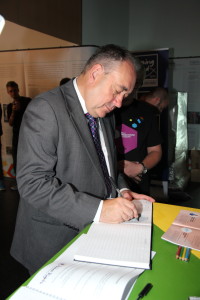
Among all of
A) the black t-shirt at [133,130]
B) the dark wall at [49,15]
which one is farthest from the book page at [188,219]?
the dark wall at [49,15]

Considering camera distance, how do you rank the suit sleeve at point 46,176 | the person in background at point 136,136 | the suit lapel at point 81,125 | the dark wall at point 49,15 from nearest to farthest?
the suit sleeve at point 46,176 → the suit lapel at point 81,125 → the person in background at point 136,136 → the dark wall at point 49,15

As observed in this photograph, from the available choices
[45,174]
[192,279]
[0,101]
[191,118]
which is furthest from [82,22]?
[192,279]

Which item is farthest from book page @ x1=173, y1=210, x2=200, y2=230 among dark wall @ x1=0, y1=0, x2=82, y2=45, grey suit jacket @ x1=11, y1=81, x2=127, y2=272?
dark wall @ x1=0, y1=0, x2=82, y2=45

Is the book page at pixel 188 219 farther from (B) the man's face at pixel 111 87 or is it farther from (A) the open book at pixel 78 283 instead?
(B) the man's face at pixel 111 87

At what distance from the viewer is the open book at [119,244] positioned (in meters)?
0.82

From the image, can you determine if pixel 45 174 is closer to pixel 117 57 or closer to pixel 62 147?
pixel 62 147

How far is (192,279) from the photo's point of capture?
2.51ft

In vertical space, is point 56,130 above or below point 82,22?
below

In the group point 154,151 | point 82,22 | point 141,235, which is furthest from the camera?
point 82,22

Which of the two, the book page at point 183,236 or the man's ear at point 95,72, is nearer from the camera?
the book page at point 183,236

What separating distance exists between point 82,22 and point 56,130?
3.80m

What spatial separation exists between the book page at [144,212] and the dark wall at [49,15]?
3100 millimetres

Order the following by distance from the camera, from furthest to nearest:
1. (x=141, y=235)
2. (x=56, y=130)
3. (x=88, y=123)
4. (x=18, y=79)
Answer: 1. (x=18, y=79)
2. (x=88, y=123)
3. (x=56, y=130)
4. (x=141, y=235)

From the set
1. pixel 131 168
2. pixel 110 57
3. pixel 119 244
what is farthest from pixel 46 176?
pixel 131 168
